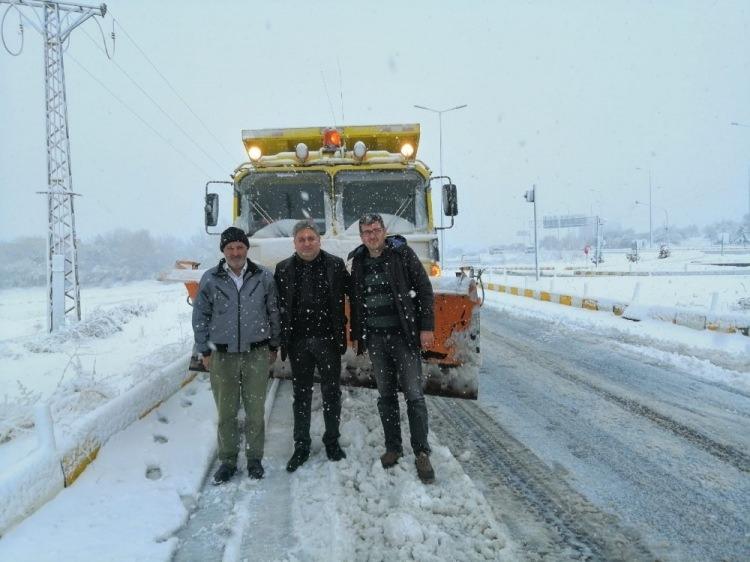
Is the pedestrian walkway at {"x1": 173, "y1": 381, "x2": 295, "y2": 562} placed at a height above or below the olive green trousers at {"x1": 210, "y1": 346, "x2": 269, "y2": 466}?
below

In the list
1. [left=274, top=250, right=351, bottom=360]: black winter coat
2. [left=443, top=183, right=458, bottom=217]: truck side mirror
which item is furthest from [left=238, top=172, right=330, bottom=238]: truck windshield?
[left=274, top=250, right=351, bottom=360]: black winter coat

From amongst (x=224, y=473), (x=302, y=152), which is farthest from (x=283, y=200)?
(x=224, y=473)

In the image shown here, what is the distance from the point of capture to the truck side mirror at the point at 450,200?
22.0ft

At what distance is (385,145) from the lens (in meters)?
7.40

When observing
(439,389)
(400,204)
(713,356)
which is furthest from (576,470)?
(713,356)

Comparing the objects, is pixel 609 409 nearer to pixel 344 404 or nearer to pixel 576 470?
pixel 576 470

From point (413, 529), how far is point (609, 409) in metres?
3.20

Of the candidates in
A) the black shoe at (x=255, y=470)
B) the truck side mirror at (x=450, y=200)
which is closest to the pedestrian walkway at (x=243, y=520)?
the black shoe at (x=255, y=470)

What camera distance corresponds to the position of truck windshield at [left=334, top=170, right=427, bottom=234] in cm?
648

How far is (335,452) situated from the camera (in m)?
3.72

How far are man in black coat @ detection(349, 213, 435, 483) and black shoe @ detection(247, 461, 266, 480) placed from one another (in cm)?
89

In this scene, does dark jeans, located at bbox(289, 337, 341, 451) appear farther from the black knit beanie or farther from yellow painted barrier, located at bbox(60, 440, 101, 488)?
yellow painted barrier, located at bbox(60, 440, 101, 488)

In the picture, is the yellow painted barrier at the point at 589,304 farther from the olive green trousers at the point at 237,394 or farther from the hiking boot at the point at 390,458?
the olive green trousers at the point at 237,394

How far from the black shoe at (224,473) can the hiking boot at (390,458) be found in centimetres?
109
